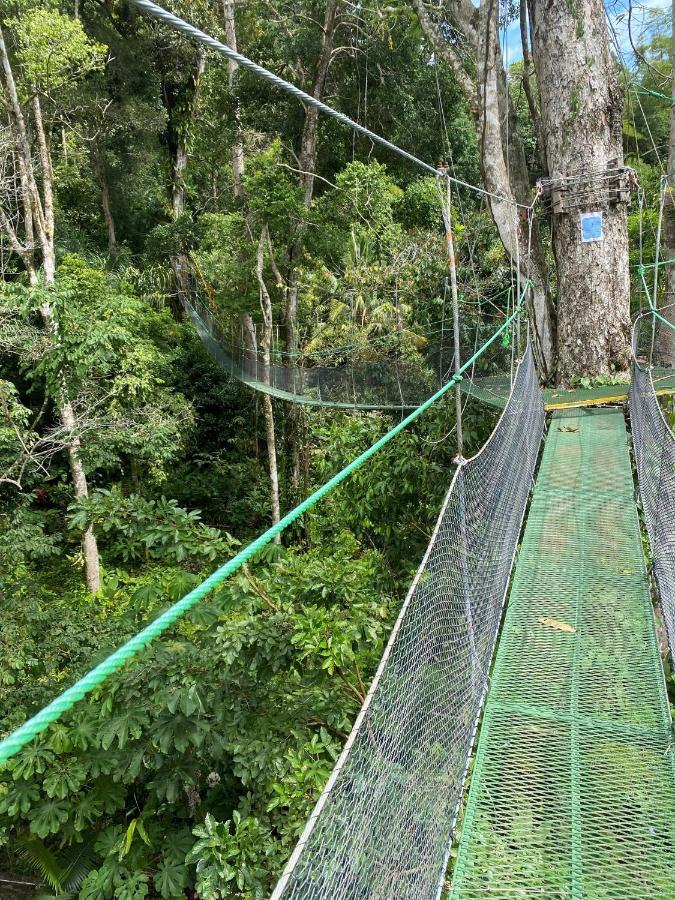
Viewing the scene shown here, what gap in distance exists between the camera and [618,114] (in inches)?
138

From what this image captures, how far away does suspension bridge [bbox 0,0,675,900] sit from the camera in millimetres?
1022

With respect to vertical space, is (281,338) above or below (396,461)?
above

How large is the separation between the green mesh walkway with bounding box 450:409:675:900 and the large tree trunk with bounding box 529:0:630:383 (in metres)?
1.60

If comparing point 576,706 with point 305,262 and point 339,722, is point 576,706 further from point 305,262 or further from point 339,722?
point 305,262

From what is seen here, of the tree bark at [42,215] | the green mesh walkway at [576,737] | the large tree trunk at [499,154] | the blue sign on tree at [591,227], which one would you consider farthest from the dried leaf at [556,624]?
the tree bark at [42,215]

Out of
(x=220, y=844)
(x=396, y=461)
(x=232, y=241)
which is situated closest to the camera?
(x=220, y=844)

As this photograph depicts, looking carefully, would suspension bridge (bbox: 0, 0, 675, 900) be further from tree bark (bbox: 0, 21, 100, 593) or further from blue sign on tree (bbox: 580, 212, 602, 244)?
tree bark (bbox: 0, 21, 100, 593)

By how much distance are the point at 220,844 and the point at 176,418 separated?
585 cm

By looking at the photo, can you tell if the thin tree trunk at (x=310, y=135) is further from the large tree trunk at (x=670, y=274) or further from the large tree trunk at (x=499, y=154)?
the large tree trunk at (x=670, y=274)

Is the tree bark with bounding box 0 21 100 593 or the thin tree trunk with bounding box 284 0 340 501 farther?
the thin tree trunk with bounding box 284 0 340 501

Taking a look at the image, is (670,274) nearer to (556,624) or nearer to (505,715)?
(556,624)

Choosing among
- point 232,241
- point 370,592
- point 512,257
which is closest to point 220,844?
point 370,592

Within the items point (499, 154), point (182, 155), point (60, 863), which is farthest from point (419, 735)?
point (182, 155)

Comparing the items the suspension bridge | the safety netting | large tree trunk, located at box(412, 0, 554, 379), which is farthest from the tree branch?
the suspension bridge
